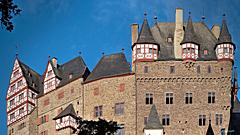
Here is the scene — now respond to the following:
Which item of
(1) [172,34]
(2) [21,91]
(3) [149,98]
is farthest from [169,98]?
(2) [21,91]

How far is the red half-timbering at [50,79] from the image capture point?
260 ft

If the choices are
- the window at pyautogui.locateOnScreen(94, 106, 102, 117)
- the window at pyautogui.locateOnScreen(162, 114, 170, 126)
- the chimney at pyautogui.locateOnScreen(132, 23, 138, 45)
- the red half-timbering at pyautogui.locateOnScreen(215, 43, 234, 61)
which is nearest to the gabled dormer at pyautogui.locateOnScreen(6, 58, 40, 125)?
the window at pyautogui.locateOnScreen(94, 106, 102, 117)

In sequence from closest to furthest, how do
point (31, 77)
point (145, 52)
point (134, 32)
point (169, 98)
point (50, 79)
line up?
point (169, 98)
point (145, 52)
point (134, 32)
point (50, 79)
point (31, 77)

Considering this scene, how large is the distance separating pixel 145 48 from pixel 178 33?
501 cm

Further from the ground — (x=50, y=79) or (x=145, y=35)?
(x=145, y=35)

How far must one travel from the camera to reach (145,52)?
7088 centimetres

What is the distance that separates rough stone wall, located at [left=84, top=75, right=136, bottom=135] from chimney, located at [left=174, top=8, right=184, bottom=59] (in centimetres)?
614

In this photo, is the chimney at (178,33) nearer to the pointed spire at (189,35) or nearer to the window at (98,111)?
the pointed spire at (189,35)

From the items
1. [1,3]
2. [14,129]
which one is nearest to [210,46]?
[14,129]

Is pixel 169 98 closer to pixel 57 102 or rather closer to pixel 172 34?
pixel 172 34

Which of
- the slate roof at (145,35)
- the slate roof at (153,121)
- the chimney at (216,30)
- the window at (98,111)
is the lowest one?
the slate roof at (153,121)

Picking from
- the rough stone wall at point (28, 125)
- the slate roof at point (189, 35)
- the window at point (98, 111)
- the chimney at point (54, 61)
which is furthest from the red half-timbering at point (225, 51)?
the rough stone wall at point (28, 125)

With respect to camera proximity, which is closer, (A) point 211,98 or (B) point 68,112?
(A) point 211,98

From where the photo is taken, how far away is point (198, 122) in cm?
6800
